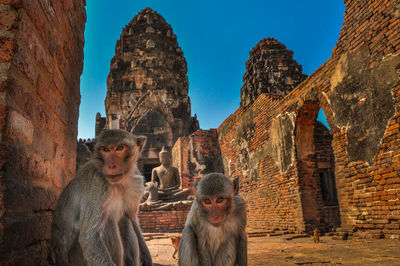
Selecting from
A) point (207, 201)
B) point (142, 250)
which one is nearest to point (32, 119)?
point (142, 250)

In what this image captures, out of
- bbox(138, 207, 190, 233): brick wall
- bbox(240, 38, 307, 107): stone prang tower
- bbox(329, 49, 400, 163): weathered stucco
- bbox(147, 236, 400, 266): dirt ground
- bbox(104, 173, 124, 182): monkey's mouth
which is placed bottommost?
bbox(147, 236, 400, 266): dirt ground

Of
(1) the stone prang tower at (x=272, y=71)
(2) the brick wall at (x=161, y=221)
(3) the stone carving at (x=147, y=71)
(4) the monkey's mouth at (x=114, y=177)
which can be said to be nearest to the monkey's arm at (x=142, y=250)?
(4) the monkey's mouth at (x=114, y=177)

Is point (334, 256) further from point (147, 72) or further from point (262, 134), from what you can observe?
point (147, 72)

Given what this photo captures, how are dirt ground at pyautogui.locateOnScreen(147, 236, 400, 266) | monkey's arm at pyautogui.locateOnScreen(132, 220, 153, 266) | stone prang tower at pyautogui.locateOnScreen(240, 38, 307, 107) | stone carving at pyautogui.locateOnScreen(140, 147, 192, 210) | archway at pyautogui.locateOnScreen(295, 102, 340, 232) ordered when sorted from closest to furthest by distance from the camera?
1. monkey's arm at pyautogui.locateOnScreen(132, 220, 153, 266)
2. dirt ground at pyautogui.locateOnScreen(147, 236, 400, 266)
3. archway at pyautogui.locateOnScreen(295, 102, 340, 232)
4. stone carving at pyautogui.locateOnScreen(140, 147, 192, 210)
5. stone prang tower at pyautogui.locateOnScreen(240, 38, 307, 107)

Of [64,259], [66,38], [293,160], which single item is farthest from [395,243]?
[66,38]

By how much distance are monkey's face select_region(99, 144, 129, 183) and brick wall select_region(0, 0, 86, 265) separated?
496mm

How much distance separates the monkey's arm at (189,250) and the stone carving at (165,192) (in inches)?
297

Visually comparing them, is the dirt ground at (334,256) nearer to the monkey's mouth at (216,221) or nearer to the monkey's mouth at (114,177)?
the monkey's mouth at (216,221)

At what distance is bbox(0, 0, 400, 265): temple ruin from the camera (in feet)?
5.92

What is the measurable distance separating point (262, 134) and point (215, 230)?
956cm

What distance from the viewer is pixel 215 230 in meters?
2.71

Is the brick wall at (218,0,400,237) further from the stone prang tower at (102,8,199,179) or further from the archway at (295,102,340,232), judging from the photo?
the stone prang tower at (102,8,199,179)

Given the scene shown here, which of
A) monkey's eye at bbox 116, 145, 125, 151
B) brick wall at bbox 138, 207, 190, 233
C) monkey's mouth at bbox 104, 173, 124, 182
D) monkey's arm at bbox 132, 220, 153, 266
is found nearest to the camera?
monkey's mouth at bbox 104, 173, 124, 182

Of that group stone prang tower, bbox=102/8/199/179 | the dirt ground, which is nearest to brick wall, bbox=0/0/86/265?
the dirt ground
